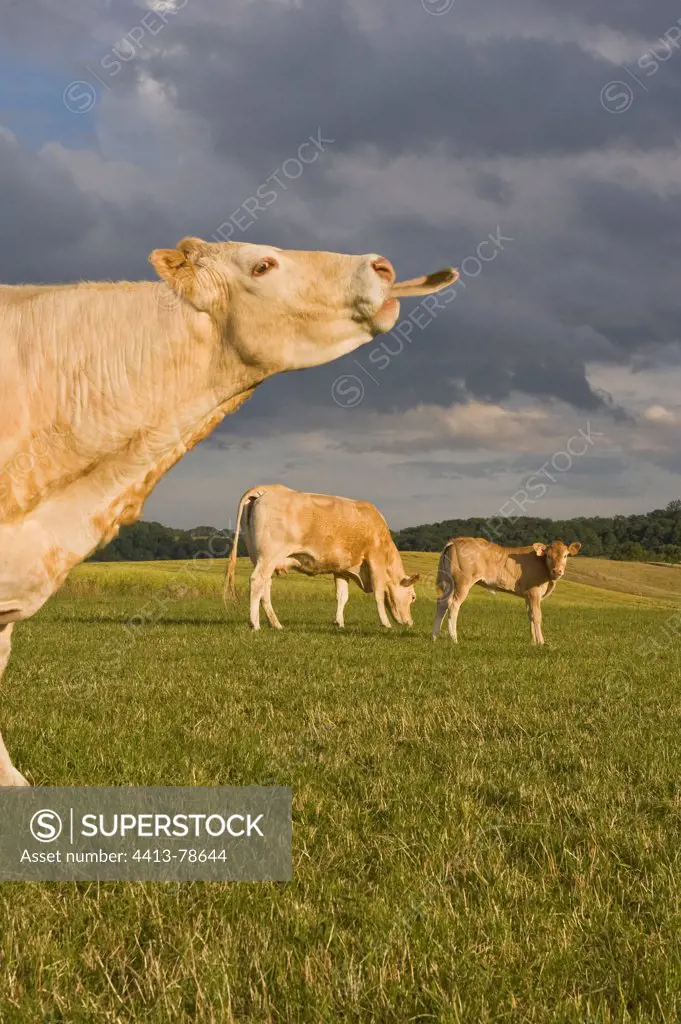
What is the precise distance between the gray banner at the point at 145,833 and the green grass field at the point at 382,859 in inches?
6.0

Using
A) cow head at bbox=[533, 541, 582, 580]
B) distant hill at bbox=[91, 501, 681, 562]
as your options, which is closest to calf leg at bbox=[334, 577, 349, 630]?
cow head at bbox=[533, 541, 582, 580]

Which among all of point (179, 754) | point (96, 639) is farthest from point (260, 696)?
point (96, 639)

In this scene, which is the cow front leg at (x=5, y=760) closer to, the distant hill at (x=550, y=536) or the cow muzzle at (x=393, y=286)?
the cow muzzle at (x=393, y=286)

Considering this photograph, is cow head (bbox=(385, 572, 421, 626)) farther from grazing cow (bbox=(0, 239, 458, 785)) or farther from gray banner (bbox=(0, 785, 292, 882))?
grazing cow (bbox=(0, 239, 458, 785))

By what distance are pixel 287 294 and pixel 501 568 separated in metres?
16.4

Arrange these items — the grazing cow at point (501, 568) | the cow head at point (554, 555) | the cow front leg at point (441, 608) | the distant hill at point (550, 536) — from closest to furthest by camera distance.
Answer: the cow front leg at point (441, 608) → the grazing cow at point (501, 568) → the cow head at point (554, 555) → the distant hill at point (550, 536)

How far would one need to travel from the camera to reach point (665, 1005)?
9.53 feet

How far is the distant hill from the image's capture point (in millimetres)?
72625

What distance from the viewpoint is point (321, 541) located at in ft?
67.8

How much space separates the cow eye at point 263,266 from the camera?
396cm

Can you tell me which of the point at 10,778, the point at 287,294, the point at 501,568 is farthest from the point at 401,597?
the point at 287,294

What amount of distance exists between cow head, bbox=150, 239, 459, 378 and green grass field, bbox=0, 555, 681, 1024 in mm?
2496

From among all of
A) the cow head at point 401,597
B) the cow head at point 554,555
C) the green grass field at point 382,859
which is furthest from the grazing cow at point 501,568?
the green grass field at point 382,859

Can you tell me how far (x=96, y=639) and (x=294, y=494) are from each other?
658 centimetres
